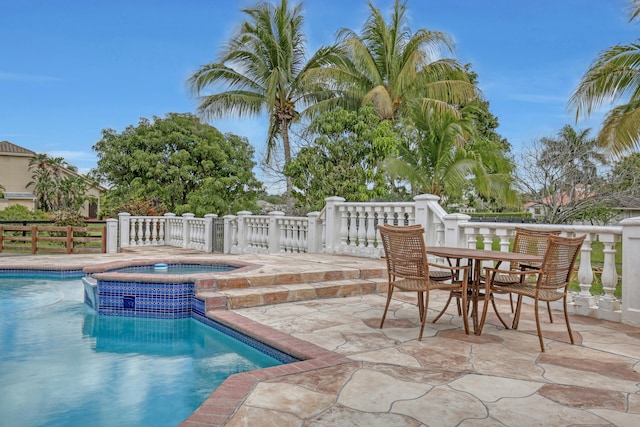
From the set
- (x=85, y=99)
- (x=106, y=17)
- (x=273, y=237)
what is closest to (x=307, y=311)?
(x=273, y=237)

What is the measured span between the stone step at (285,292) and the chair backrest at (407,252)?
2007 millimetres

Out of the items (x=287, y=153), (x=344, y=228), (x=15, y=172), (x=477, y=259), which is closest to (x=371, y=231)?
(x=344, y=228)

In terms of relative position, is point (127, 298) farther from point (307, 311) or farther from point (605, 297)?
point (605, 297)

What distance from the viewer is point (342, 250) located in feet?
31.9

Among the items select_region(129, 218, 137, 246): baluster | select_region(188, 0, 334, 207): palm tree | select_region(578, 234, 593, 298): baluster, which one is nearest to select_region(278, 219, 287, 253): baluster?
select_region(188, 0, 334, 207): palm tree

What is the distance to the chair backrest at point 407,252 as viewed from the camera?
408 centimetres

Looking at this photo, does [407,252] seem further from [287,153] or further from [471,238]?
[287,153]

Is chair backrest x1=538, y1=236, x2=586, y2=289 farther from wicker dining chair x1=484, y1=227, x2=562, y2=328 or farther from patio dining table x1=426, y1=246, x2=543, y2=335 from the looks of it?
wicker dining chair x1=484, y1=227, x2=562, y2=328

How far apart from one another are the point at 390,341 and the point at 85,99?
22.4m

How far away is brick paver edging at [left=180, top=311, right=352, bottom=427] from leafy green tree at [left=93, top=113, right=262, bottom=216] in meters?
16.2

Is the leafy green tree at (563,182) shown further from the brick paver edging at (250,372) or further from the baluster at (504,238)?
Result: the brick paver edging at (250,372)

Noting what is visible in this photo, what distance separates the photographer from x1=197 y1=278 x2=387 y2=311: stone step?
5.53 meters

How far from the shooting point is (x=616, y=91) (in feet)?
34.3

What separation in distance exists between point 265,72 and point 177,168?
656 centimetres
